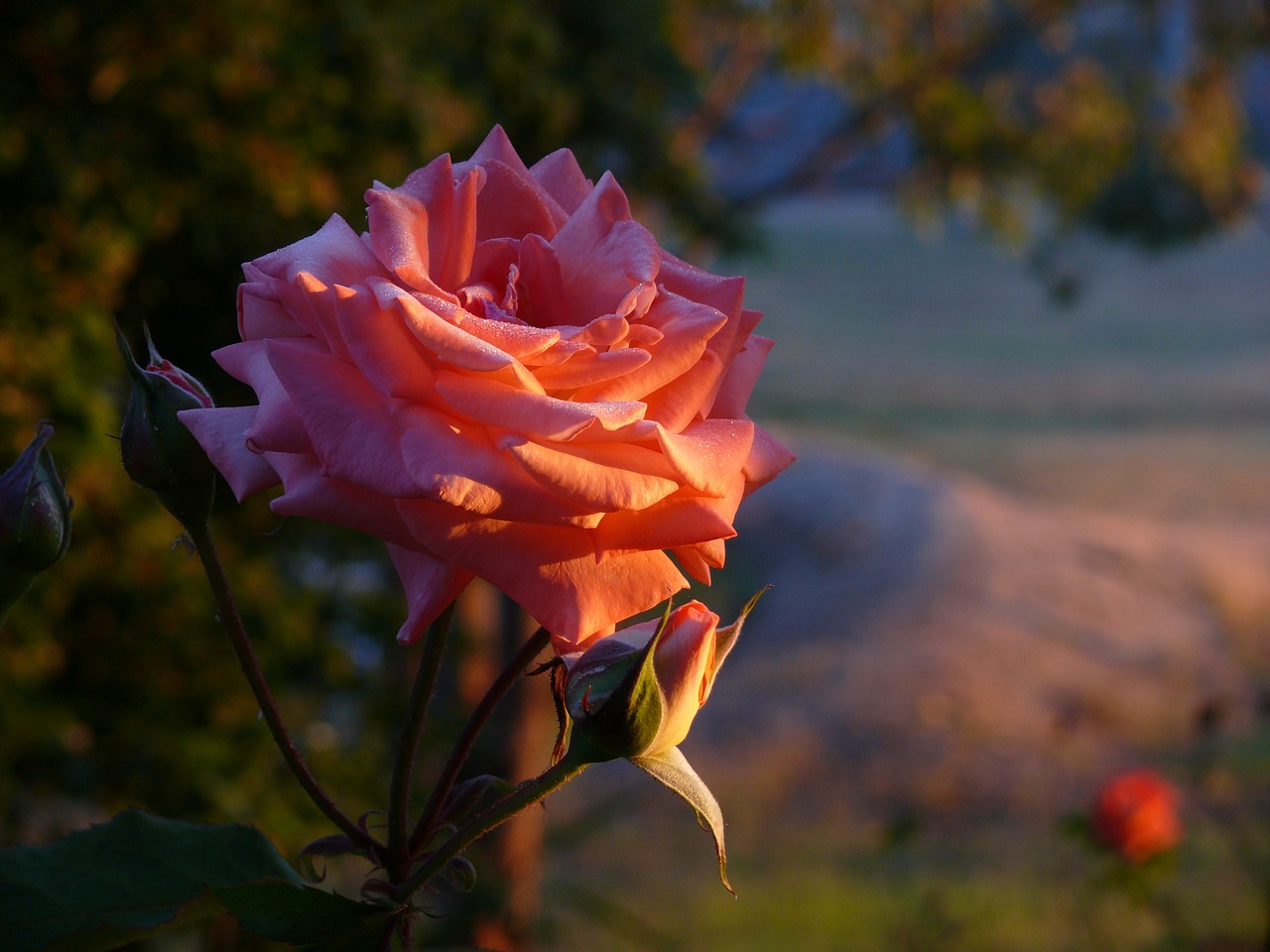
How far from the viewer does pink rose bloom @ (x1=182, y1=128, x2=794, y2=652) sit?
13.4 inches

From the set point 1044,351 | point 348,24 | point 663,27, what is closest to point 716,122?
point 663,27

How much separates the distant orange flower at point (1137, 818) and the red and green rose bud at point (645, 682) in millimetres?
1621

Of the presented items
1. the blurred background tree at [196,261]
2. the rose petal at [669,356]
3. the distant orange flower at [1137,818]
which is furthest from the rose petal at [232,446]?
the distant orange flower at [1137,818]

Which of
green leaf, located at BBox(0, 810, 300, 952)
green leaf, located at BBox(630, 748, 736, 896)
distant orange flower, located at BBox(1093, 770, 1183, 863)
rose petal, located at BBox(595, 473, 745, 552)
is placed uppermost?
rose petal, located at BBox(595, 473, 745, 552)

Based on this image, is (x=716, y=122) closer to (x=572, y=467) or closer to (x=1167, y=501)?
(x=572, y=467)

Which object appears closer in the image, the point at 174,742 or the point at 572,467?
the point at 572,467

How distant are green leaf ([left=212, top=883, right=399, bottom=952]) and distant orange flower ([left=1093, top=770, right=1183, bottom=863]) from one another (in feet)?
5.48

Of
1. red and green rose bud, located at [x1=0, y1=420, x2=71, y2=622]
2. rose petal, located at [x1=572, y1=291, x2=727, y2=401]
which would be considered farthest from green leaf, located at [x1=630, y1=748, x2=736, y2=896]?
red and green rose bud, located at [x1=0, y1=420, x2=71, y2=622]

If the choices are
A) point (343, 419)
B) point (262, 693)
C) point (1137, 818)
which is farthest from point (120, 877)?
point (1137, 818)

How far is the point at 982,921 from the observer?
3.30 meters

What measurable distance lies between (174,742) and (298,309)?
4.23 feet

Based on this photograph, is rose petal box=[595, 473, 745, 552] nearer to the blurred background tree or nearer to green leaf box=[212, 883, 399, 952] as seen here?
green leaf box=[212, 883, 399, 952]

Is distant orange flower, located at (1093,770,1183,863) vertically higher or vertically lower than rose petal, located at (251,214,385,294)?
lower

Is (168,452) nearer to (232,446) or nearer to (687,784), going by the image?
(232,446)
